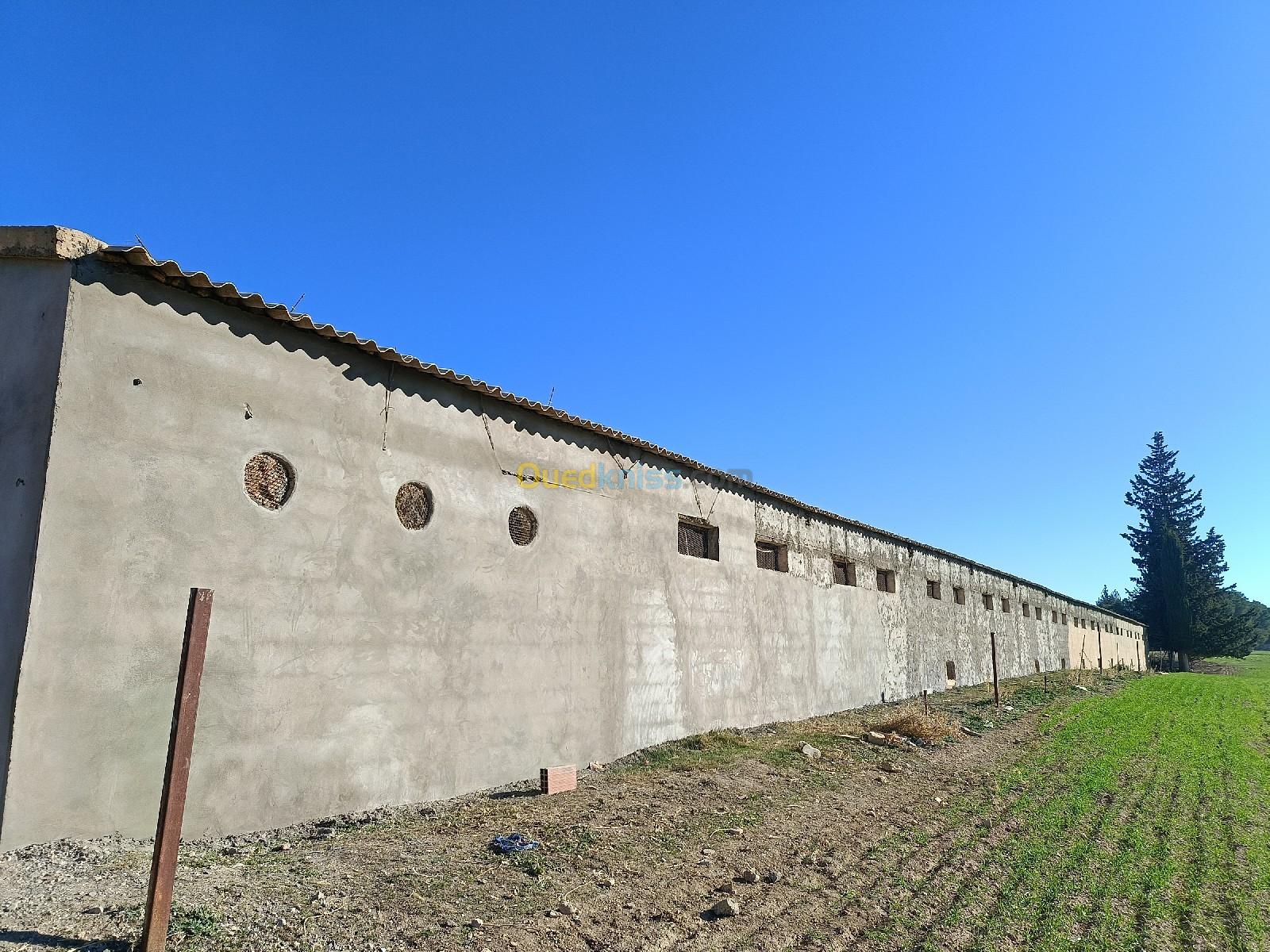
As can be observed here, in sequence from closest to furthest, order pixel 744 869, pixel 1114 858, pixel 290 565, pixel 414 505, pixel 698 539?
pixel 744 869 < pixel 1114 858 < pixel 290 565 < pixel 414 505 < pixel 698 539

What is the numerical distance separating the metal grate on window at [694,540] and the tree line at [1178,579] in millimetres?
48593

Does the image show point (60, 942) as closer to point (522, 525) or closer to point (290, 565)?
point (290, 565)

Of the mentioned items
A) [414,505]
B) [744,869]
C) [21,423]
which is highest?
[21,423]

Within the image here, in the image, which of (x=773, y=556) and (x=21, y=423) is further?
(x=773, y=556)

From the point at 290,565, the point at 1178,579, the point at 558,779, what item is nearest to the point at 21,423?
the point at 290,565

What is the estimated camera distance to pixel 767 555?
13945mm

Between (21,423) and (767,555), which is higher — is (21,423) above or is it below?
above

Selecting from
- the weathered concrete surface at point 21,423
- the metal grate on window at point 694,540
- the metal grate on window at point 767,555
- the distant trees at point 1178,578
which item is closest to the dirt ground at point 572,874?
the weathered concrete surface at point 21,423

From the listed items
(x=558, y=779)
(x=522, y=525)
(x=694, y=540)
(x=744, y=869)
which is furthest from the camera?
(x=694, y=540)

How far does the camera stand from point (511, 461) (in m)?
8.45

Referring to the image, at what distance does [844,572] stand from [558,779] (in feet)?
35.0

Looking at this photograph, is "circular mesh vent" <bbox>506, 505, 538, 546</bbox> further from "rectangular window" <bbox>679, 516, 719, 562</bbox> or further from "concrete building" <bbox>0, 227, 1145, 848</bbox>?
"rectangular window" <bbox>679, 516, 719, 562</bbox>

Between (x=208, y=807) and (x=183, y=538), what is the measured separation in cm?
207

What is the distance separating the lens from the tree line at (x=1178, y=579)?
45.8 m
